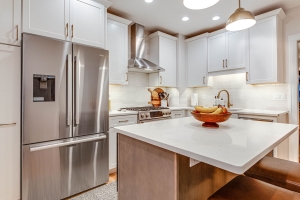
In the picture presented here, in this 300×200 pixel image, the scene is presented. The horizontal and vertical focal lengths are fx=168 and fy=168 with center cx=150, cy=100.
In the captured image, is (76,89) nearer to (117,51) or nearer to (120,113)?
(120,113)

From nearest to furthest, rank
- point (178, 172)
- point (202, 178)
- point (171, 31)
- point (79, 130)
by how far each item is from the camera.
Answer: point (178, 172), point (202, 178), point (79, 130), point (171, 31)

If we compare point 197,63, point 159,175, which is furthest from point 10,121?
point 197,63

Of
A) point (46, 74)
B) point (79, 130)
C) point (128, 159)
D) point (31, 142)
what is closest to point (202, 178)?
point (128, 159)

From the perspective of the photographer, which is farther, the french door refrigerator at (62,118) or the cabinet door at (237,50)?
the cabinet door at (237,50)

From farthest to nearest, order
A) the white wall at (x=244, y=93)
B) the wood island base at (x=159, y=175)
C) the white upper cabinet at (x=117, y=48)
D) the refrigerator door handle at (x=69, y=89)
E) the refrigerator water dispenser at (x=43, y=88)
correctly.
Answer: the white wall at (x=244, y=93), the white upper cabinet at (x=117, y=48), the refrigerator door handle at (x=69, y=89), the refrigerator water dispenser at (x=43, y=88), the wood island base at (x=159, y=175)

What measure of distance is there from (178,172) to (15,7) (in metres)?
2.22

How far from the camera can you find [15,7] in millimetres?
1749

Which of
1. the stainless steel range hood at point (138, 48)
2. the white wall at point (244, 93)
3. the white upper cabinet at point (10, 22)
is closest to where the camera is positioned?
the white upper cabinet at point (10, 22)

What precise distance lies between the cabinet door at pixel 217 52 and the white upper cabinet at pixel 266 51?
0.52m

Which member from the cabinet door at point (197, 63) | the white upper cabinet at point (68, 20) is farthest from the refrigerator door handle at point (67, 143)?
the cabinet door at point (197, 63)

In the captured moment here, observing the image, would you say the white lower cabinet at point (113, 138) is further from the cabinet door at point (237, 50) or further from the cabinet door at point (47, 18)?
the cabinet door at point (237, 50)

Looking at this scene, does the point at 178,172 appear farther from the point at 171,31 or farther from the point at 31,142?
the point at 171,31

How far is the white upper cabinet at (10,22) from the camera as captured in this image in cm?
168

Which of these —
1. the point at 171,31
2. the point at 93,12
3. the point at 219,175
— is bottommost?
the point at 219,175
